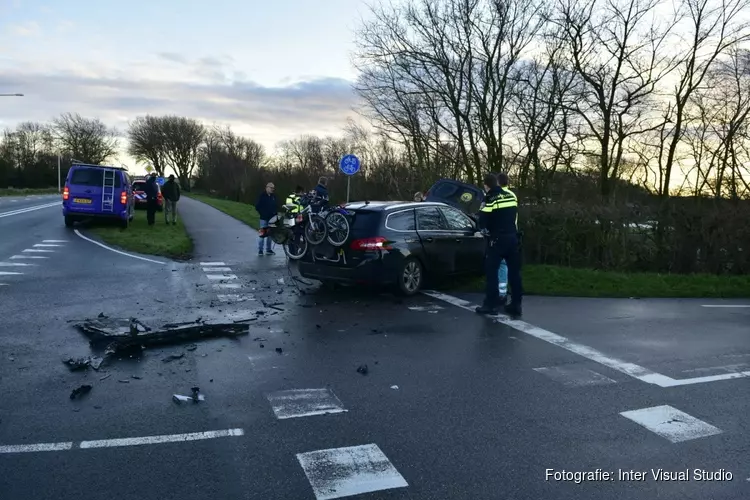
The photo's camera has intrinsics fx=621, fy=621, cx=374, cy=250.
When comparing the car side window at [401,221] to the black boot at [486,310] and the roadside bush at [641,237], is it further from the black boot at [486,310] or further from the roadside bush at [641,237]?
the roadside bush at [641,237]

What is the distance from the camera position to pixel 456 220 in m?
11.4

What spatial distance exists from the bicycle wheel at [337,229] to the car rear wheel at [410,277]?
1.08 metres

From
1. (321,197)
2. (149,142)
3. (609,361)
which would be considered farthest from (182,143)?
(609,361)

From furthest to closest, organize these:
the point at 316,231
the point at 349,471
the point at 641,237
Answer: the point at 641,237 < the point at 316,231 < the point at 349,471

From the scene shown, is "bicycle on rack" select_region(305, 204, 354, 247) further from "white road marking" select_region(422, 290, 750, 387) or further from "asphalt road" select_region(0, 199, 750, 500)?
"white road marking" select_region(422, 290, 750, 387)

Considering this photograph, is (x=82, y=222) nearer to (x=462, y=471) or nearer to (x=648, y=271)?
(x=648, y=271)

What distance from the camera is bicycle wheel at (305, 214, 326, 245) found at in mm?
10320

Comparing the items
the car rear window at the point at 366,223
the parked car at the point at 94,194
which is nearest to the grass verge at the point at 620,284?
the car rear window at the point at 366,223

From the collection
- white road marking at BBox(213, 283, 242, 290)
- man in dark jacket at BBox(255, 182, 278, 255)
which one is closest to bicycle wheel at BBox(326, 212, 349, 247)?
white road marking at BBox(213, 283, 242, 290)

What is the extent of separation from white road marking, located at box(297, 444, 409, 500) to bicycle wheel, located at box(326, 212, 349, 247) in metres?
5.96

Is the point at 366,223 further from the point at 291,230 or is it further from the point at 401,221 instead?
the point at 291,230

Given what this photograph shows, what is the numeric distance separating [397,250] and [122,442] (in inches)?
248

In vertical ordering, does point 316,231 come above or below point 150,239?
above

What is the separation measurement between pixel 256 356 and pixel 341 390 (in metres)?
1.43
